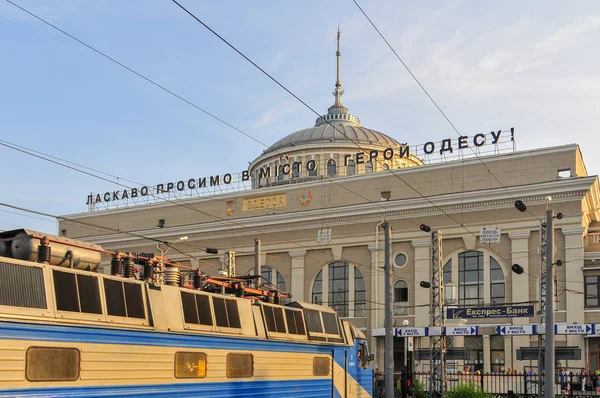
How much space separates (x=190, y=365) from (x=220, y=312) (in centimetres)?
182

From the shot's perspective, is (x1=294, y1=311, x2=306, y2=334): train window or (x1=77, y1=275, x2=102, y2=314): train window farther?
(x1=294, y1=311, x2=306, y2=334): train window

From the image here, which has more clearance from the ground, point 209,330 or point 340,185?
point 340,185

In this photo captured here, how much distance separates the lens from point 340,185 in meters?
65.0

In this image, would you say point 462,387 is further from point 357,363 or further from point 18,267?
point 18,267

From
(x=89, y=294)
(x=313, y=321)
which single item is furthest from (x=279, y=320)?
(x=89, y=294)

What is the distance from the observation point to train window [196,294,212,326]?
60.7 ft

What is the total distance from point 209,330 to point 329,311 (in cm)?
730

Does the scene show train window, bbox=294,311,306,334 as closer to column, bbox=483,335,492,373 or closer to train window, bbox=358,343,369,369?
train window, bbox=358,343,369,369

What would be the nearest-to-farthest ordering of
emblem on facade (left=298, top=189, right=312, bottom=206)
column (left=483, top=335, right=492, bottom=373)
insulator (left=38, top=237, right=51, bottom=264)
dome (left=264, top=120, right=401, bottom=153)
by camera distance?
insulator (left=38, top=237, right=51, bottom=264) → column (left=483, top=335, right=492, bottom=373) → emblem on facade (left=298, top=189, right=312, bottom=206) → dome (left=264, top=120, right=401, bottom=153)

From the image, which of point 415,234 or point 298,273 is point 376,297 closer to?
point 415,234

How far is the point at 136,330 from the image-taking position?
1625 centimetres

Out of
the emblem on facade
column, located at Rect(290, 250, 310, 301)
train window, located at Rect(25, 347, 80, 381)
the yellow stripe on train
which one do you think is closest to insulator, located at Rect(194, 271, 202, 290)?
the yellow stripe on train

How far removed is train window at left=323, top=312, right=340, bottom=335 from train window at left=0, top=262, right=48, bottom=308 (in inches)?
466

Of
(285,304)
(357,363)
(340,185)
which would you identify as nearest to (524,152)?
(340,185)
